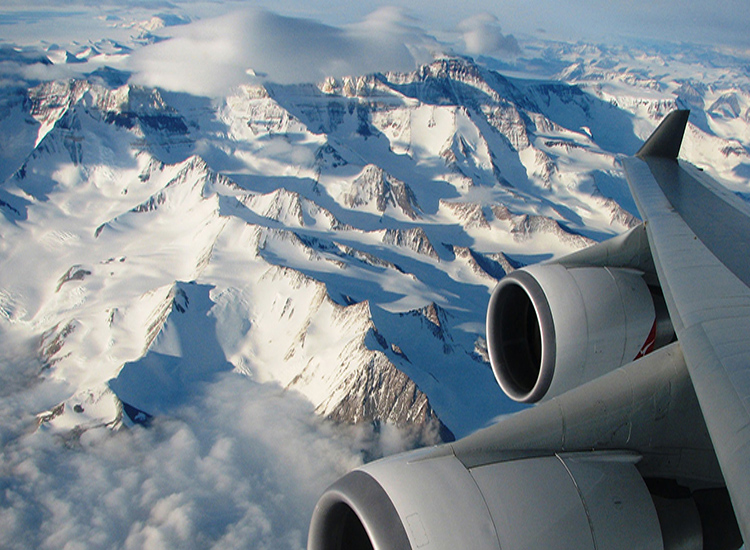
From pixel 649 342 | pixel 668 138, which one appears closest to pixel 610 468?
pixel 649 342

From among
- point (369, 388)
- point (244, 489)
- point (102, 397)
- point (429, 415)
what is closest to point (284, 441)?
point (244, 489)

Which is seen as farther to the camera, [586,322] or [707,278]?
[586,322]

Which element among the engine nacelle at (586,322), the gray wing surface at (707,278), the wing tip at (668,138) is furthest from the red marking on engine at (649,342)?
the wing tip at (668,138)

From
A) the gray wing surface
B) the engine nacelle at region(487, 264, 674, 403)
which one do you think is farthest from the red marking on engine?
the gray wing surface

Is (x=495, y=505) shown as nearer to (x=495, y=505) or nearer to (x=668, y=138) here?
(x=495, y=505)

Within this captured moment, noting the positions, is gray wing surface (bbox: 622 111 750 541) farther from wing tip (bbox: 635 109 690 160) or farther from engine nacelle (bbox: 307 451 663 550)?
engine nacelle (bbox: 307 451 663 550)

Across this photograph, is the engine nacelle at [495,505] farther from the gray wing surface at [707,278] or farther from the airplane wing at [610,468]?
the gray wing surface at [707,278]

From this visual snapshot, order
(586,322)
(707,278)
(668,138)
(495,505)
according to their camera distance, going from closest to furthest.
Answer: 1. (495,505)
2. (707,278)
3. (586,322)
4. (668,138)

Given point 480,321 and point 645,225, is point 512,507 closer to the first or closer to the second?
point 645,225
